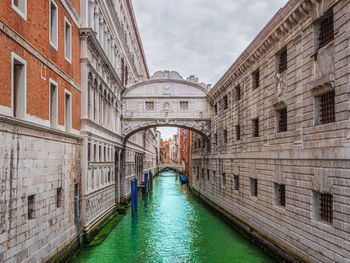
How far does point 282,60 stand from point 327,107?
11.7 ft

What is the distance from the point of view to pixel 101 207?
1634 cm

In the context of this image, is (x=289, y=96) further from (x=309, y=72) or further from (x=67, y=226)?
(x=67, y=226)

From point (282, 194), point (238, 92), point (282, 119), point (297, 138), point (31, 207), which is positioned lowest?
point (282, 194)

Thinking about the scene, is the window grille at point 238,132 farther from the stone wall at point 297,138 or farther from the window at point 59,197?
the window at point 59,197

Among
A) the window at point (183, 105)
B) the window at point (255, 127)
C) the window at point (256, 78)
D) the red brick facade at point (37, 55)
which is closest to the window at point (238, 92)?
the window at point (256, 78)

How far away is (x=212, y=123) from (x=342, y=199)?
16.1 meters

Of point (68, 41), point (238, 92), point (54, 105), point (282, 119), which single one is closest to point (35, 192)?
point (54, 105)

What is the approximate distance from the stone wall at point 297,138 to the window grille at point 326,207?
0.07 metres

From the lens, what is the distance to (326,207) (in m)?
8.72

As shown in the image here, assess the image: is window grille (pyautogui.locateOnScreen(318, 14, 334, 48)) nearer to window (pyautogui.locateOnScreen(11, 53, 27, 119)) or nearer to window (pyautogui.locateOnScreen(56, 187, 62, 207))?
window (pyautogui.locateOnScreen(11, 53, 27, 119))

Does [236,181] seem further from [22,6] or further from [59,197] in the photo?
[22,6]

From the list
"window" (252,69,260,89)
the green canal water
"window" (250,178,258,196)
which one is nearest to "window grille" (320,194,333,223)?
the green canal water

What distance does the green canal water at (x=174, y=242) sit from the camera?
12.0 metres

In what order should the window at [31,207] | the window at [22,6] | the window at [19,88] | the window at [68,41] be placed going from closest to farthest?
the window at [22,6] < the window at [19,88] < the window at [31,207] < the window at [68,41]
